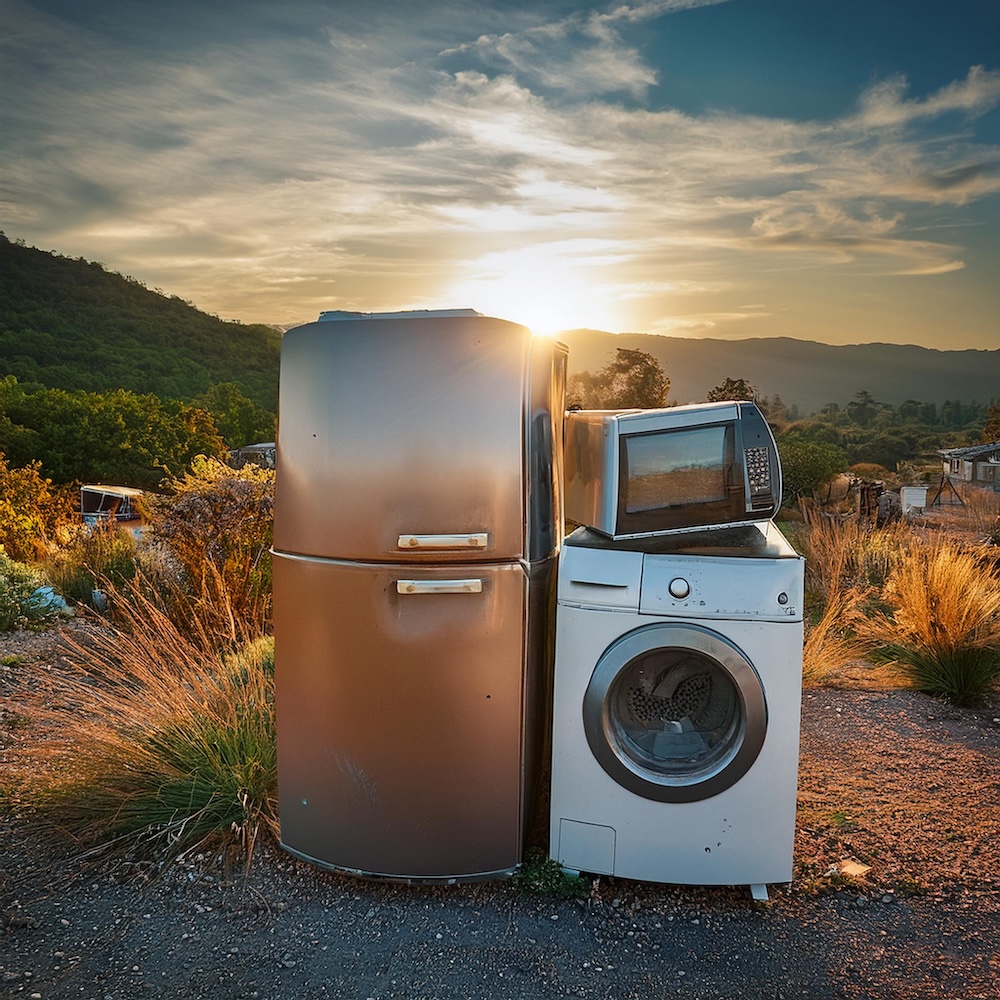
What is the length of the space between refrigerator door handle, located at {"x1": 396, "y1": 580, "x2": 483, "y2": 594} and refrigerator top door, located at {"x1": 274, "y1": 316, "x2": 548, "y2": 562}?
7 cm

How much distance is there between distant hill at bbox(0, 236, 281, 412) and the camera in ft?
106

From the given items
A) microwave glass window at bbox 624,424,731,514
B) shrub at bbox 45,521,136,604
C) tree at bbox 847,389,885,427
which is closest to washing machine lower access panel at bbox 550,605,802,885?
microwave glass window at bbox 624,424,731,514

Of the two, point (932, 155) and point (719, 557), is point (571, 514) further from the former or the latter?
point (932, 155)

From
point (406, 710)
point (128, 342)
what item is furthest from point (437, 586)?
point (128, 342)

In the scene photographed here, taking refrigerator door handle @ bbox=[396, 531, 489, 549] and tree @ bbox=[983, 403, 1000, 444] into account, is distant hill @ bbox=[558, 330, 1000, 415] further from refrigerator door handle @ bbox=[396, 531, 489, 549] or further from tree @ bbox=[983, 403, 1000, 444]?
refrigerator door handle @ bbox=[396, 531, 489, 549]

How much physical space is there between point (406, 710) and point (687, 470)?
1203 mm

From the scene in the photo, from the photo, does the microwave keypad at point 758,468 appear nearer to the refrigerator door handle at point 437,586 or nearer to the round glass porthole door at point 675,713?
the round glass porthole door at point 675,713

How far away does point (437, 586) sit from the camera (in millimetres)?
2436

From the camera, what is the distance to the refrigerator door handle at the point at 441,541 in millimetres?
2428

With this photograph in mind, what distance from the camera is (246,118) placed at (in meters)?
6.03

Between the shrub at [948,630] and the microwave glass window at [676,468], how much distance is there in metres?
2.68

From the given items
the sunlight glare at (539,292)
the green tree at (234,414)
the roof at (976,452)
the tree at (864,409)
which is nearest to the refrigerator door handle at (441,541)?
the sunlight glare at (539,292)

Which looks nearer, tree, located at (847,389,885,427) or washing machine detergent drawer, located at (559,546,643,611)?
washing machine detergent drawer, located at (559,546,643,611)

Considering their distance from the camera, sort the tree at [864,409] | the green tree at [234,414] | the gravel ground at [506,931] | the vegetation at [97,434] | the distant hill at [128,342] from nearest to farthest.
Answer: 1. the gravel ground at [506,931]
2. the vegetation at [97,434]
3. the distant hill at [128,342]
4. the green tree at [234,414]
5. the tree at [864,409]
